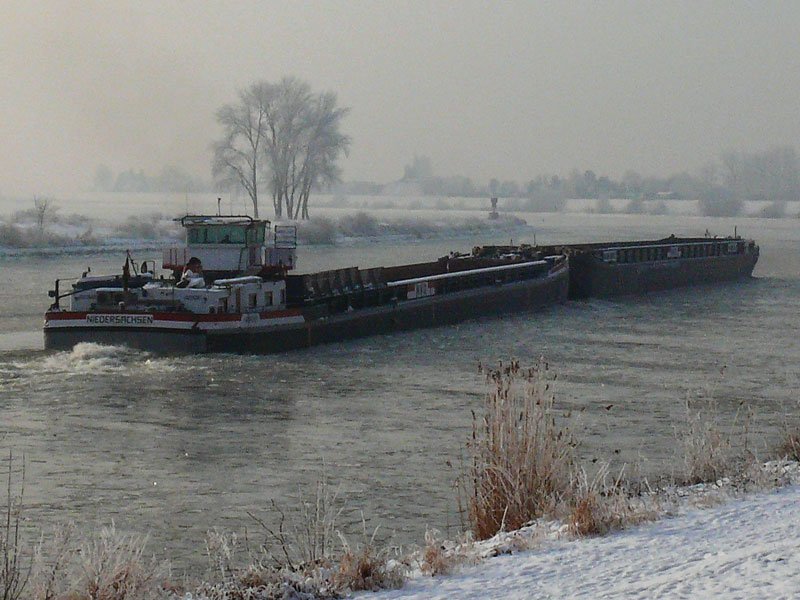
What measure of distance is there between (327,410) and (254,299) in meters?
8.93

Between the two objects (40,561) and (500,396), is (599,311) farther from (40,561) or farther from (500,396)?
(40,561)

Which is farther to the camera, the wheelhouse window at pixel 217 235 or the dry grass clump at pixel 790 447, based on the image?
the wheelhouse window at pixel 217 235

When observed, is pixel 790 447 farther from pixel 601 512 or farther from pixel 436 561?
pixel 436 561

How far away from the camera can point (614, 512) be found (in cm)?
888

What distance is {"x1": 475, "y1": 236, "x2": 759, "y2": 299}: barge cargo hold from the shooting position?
152ft

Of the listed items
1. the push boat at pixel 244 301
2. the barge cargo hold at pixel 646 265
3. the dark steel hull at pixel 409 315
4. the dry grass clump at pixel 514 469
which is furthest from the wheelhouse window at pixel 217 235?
the dry grass clump at pixel 514 469

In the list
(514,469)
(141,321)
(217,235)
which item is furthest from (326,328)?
(514,469)

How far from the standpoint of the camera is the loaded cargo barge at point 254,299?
2603 centimetres

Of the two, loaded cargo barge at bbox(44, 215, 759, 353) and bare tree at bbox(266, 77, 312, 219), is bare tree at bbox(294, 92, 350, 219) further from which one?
loaded cargo barge at bbox(44, 215, 759, 353)

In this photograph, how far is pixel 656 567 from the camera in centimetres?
757

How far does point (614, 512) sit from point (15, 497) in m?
7.22

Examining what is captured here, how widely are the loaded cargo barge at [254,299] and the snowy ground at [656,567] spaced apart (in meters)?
18.7

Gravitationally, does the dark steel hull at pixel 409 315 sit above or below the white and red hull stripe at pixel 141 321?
below

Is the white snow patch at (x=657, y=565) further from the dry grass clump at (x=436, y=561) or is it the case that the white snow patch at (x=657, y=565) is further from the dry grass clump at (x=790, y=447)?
the dry grass clump at (x=790, y=447)
